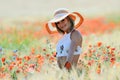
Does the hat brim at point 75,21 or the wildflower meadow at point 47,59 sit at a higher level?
the hat brim at point 75,21

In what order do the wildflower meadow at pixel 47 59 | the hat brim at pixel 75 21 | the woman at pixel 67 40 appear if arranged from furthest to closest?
the hat brim at pixel 75 21 < the woman at pixel 67 40 < the wildflower meadow at pixel 47 59

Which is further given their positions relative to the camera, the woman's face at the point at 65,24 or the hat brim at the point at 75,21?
the hat brim at the point at 75,21

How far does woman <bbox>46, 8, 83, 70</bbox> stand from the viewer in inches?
195

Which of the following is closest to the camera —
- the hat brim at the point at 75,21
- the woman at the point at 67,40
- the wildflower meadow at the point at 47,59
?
the wildflower meadow at the point at 47,59

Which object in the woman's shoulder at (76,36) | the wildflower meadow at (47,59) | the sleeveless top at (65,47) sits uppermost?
the woman's shoulder at (76,36)

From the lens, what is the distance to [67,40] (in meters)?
5.08

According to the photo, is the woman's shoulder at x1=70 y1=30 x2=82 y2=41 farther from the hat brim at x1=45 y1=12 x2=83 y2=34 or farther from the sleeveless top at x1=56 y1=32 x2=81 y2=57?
the hat brim at x1=45 y1=12 x2=83 y2=34

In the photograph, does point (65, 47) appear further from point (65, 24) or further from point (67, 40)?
point (65, 24)

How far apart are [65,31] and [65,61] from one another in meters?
0.30

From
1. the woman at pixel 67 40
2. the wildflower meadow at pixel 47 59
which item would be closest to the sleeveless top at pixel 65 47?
the woman at pixel 67 40

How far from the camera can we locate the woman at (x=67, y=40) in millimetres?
4945

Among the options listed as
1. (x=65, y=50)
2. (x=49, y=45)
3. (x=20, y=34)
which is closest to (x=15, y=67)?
(x=65, y=50)

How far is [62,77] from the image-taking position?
4324 mm

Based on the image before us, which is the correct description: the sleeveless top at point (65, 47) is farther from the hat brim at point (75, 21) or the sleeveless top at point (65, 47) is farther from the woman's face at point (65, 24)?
the hat brim at point (75, 21)
